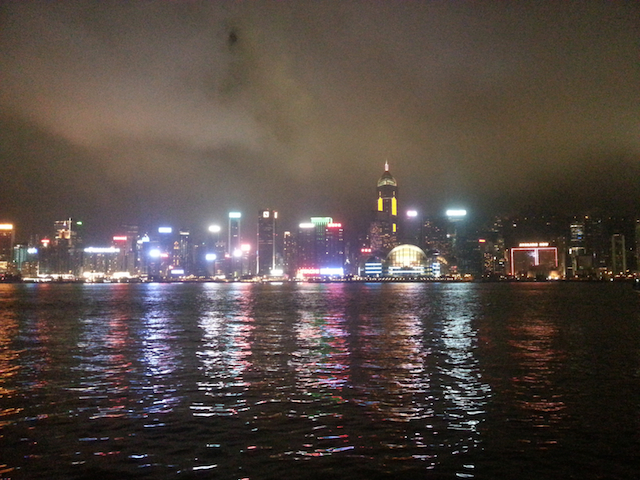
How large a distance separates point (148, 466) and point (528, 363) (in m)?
23.9

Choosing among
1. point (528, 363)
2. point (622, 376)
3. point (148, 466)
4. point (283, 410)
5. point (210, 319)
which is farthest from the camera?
point (210, 319)

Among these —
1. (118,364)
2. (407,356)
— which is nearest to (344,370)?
(407,356)

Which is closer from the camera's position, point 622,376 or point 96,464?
point 96,464

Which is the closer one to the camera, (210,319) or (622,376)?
(622,376)

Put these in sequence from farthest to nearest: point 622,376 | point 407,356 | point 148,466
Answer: point 407,356 < point 622,376 < point 148,466

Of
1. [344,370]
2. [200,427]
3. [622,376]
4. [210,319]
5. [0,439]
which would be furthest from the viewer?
[210,319]

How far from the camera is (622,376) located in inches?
1063

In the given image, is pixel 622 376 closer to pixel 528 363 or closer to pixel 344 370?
pixel 528 363

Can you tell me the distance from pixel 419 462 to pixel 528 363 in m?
19.2

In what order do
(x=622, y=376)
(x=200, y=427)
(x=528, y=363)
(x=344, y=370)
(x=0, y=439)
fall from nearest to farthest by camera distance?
(x=0, y=439) → (x=200, y=427) → (x=622, y=376) → (x=344, y=370) → (x=528, y=363)

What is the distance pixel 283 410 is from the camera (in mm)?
20328

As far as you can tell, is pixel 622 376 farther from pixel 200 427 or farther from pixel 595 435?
pixel 200 427

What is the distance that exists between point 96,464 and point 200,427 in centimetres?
403

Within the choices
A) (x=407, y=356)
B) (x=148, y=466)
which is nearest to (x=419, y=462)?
(x=148, y=466)
